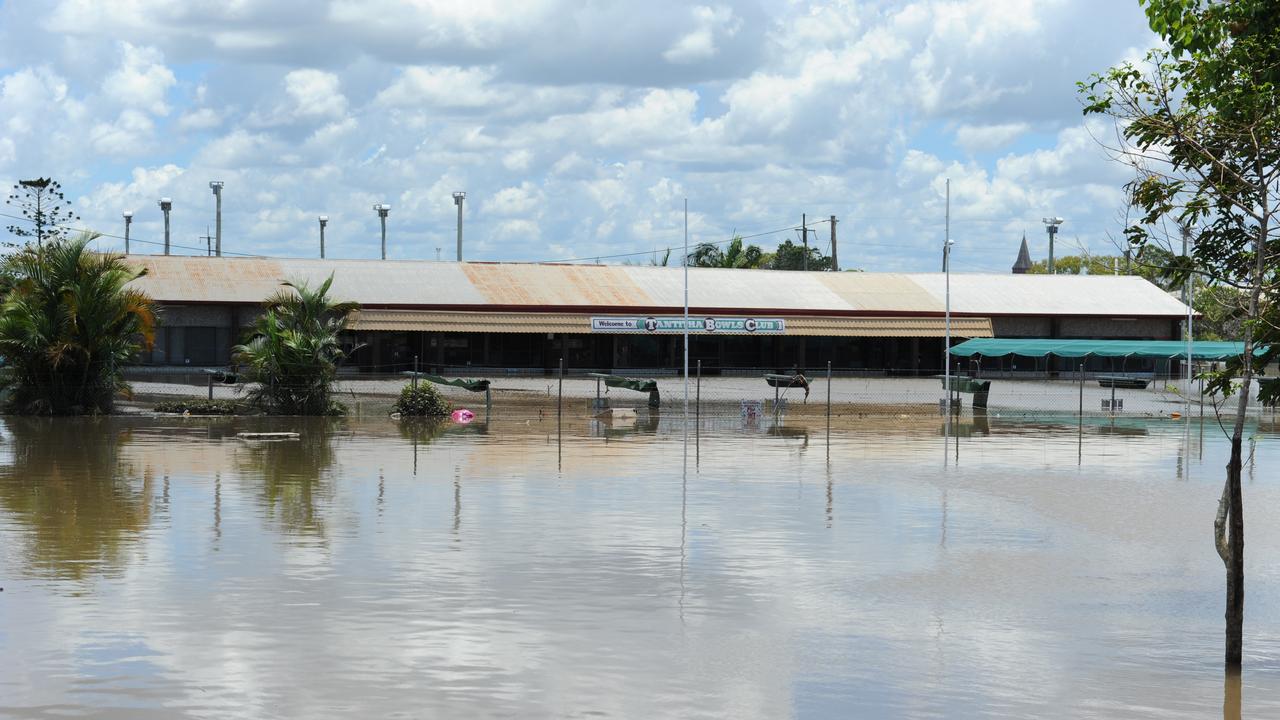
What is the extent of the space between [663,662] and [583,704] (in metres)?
1.24

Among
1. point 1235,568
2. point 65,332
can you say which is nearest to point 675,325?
point 65,332

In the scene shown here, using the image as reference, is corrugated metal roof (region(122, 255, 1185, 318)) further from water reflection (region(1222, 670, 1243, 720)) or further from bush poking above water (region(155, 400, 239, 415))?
water reflection (region(1222, 670, 1243, 720))

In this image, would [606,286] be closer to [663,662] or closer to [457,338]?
[457,338]

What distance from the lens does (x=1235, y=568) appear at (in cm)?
1083

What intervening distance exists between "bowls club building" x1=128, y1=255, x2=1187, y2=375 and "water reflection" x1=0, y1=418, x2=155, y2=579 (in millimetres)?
27546

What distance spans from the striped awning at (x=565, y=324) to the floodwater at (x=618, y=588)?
3156cm

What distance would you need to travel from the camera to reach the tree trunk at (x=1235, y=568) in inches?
423

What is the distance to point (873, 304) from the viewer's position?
64.4 meters

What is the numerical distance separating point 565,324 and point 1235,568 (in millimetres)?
48988

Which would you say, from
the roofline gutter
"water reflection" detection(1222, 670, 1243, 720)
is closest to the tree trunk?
"water reflection" detection(1222, 670, 1243, 720)

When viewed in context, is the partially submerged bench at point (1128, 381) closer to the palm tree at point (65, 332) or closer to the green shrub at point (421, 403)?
the green shrub at point (421, 403)

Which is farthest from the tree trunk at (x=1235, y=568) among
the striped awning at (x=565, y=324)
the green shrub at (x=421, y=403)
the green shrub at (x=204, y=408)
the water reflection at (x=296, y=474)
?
the striped awning at (x=565, y=324)

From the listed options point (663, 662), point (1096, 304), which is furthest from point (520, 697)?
point (1096, 304)

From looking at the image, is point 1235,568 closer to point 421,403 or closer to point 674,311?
point 421,403
